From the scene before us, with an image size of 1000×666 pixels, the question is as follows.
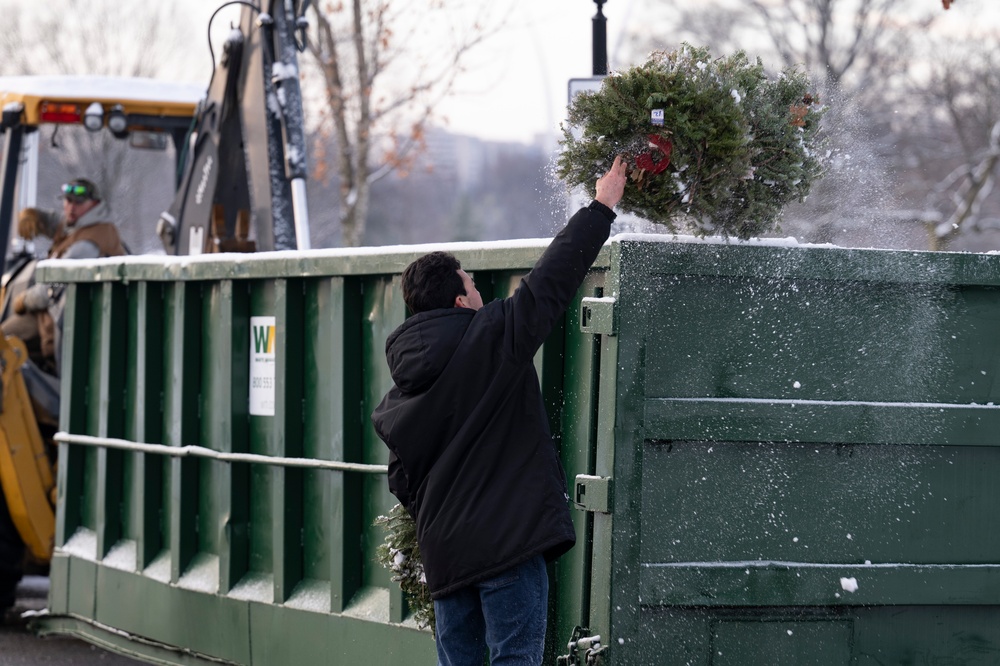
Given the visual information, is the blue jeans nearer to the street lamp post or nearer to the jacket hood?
the jacket hood

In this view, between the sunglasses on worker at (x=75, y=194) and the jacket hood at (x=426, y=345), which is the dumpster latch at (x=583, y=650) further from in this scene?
the sunglasses on worker at (x=75, y=194)

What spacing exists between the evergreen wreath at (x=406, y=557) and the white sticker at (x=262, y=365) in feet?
4.38

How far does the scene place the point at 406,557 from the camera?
4602 millimetres

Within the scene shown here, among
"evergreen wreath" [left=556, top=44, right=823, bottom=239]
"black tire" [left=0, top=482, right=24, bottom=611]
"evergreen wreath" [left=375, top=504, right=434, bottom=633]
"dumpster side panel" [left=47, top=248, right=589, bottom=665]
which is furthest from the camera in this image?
"black tire" [left=0, top=482, right=24, bottom=611]

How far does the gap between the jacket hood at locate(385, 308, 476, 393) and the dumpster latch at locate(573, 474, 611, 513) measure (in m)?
0.56

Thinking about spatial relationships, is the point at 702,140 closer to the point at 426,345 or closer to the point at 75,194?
the point at 426,345

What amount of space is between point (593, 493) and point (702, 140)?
1050 mm

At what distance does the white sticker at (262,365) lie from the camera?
5.82 meters

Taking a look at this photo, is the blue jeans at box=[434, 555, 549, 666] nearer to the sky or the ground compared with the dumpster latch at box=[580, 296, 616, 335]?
nearer to the ground

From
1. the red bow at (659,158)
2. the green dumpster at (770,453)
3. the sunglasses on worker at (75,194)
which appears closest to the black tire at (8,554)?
the sunglasses on worker at (75,194)

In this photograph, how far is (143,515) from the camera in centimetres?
650

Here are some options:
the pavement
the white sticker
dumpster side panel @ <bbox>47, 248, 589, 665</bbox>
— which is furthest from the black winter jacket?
the pavement

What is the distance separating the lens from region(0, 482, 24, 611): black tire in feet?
26.1

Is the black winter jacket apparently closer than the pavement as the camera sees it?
Yes
